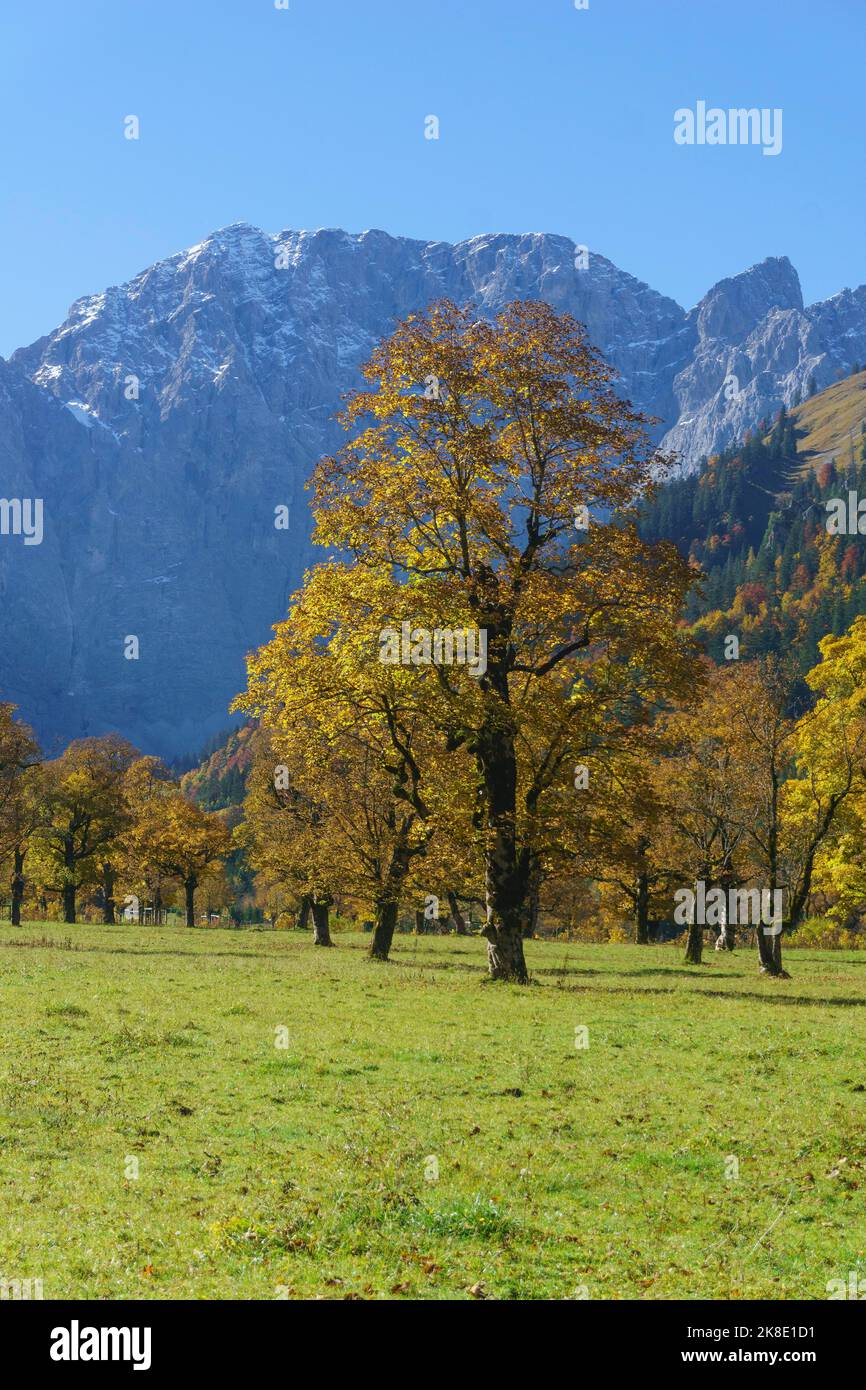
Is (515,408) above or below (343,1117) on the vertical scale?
above

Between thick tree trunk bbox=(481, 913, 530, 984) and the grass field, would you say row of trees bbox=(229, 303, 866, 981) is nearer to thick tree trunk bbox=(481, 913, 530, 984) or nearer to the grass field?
thick tree trunk bbox=(481, 913, 530, 984)

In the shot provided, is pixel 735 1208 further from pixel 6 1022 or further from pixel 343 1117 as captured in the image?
pixel 6 1022

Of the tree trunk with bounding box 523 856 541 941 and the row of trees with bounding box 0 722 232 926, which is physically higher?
the row of trees with bounding box 0 722 232 926

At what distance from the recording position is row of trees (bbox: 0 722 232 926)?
231ft

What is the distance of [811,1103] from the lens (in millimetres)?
18344

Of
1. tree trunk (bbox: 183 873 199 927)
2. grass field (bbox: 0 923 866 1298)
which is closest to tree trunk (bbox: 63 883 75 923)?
tree trunk (bbox: 183 873 199 927)

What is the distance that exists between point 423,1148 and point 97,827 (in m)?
83.6

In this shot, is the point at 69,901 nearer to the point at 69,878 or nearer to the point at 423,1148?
the point at 69,878

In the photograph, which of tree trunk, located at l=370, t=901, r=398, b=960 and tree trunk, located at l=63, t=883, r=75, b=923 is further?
tree trunk, located at l=63, t=883, r=75, b=923

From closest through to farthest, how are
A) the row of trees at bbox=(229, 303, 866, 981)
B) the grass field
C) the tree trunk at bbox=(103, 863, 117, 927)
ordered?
the grass field < the row of trees at bbox=(229, 303, 866, 981) < the tree trunk at bbox=(103, 863, 117, 927)

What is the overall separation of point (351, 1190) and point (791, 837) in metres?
40.1

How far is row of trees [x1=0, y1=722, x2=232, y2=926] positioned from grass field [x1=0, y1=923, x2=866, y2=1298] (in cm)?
4277
